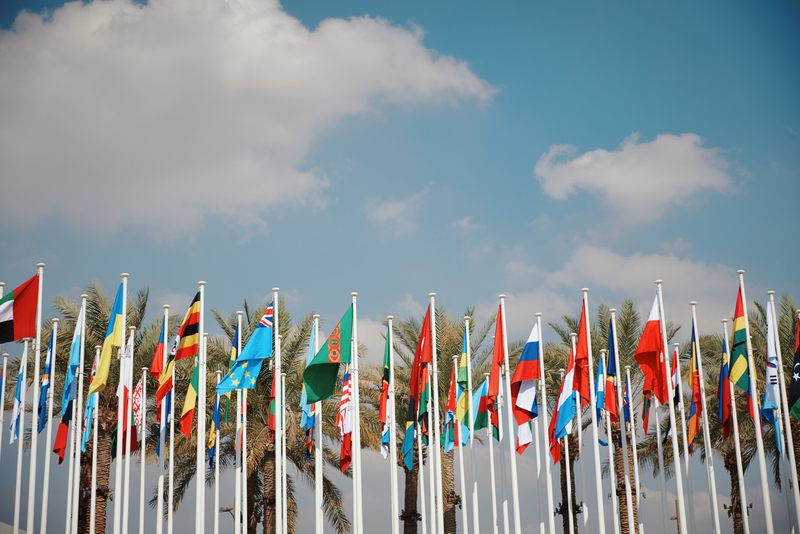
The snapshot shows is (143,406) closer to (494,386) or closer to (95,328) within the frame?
(95,328)

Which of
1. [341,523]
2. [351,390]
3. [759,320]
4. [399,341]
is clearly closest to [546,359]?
[399,341]

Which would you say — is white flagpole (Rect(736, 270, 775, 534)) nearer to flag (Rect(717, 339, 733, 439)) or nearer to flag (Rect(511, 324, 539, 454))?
flag (Rect(717, 339, 733, 439))

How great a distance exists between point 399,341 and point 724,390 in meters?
15.3

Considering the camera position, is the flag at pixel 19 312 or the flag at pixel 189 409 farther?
the flag at pixel 189 409

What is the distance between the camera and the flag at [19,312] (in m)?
17.2

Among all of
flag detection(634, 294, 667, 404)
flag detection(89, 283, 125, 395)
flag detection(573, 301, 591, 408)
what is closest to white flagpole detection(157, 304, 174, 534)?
flag detection(89, 283, 125, 395)

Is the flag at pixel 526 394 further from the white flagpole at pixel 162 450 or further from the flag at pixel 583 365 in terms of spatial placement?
the white flagpole at pixel 162 450

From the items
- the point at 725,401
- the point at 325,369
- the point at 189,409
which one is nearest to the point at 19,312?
the point at 189,409

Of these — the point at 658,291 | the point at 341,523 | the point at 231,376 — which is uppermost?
the point at 658,291

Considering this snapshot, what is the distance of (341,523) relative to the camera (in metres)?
32.1

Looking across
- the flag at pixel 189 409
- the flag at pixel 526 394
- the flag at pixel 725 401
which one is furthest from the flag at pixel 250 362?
the flag at pixel 725 401

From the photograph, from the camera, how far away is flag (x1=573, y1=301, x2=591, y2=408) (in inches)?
798

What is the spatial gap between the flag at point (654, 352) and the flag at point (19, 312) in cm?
1519

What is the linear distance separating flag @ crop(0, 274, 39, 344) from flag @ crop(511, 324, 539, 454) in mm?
12234
